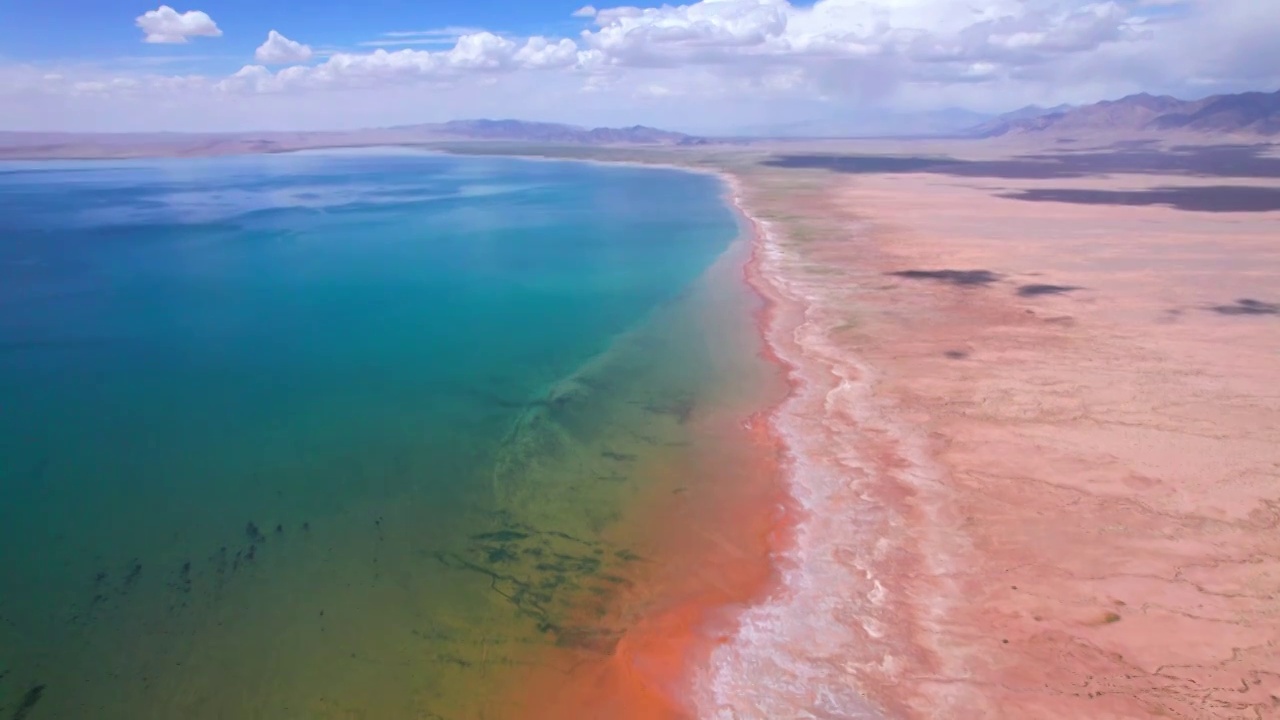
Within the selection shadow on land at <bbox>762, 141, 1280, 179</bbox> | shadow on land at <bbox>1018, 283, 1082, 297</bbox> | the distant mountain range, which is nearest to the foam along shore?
shadow on land at <bbox>1018, 283, 1082, 297</bbox>

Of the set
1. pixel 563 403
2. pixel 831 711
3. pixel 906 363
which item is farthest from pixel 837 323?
pixel 831 711

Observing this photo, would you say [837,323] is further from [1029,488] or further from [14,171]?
[14,171]

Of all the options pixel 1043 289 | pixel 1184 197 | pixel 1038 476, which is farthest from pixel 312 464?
pixel 1184 197

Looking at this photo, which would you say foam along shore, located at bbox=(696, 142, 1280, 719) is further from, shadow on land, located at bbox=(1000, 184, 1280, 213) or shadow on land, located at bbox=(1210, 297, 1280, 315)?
shadow on land, located at bbox=(1000, 184, 1280, 213)

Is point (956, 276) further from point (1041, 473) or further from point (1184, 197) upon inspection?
point (1184, 197)

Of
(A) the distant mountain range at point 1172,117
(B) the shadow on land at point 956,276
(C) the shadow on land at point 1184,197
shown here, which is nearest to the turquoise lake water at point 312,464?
(B) the shadow on land at point 956,276

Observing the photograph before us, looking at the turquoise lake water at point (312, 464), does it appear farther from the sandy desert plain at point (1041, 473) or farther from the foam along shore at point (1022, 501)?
the sandy desert plain at point (1041, 473)
